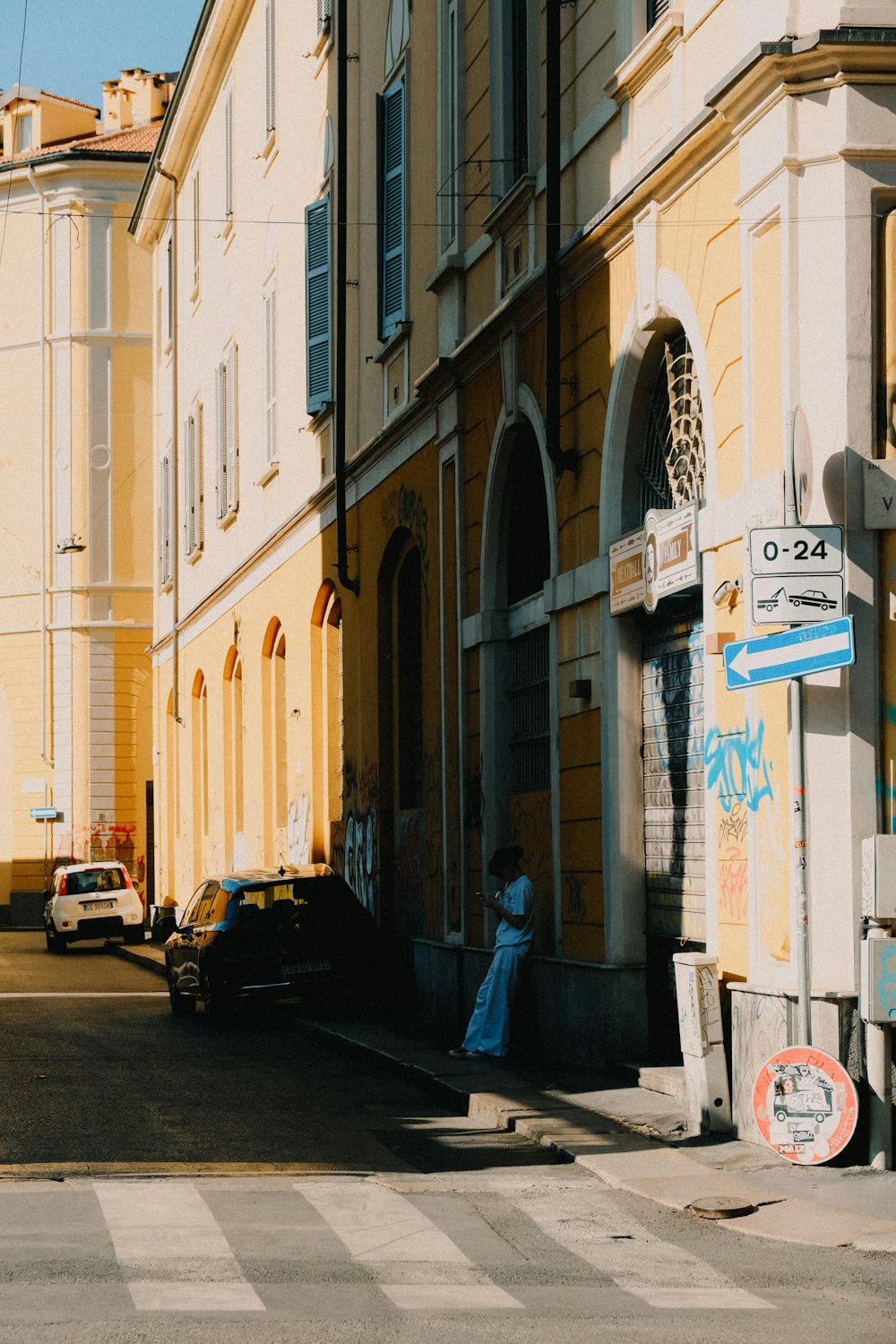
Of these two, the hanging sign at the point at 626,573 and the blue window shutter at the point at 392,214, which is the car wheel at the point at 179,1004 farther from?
the hanging sign at the point at 626,573

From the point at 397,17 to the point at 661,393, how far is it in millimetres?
8506

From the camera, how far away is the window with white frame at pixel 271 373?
1047 inches

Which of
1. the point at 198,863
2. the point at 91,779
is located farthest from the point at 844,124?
the point at 91,779

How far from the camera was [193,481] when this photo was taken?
3419cm

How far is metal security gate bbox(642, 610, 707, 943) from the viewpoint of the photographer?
12.4 meters

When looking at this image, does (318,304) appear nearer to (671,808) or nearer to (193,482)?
(193,482)

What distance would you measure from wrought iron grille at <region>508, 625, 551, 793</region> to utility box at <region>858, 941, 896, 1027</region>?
240 inches

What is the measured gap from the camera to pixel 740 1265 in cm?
773

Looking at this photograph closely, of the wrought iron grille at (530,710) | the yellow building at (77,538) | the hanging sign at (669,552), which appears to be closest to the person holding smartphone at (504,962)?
the wrought iron grille at (530,710)

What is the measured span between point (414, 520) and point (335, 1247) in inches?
473

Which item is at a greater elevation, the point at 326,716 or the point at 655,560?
the point at 655,560

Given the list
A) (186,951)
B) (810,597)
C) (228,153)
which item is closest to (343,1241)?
(810,597)

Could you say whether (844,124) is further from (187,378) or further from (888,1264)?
(187,378)

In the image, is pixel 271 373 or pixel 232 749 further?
pixel 232 749
